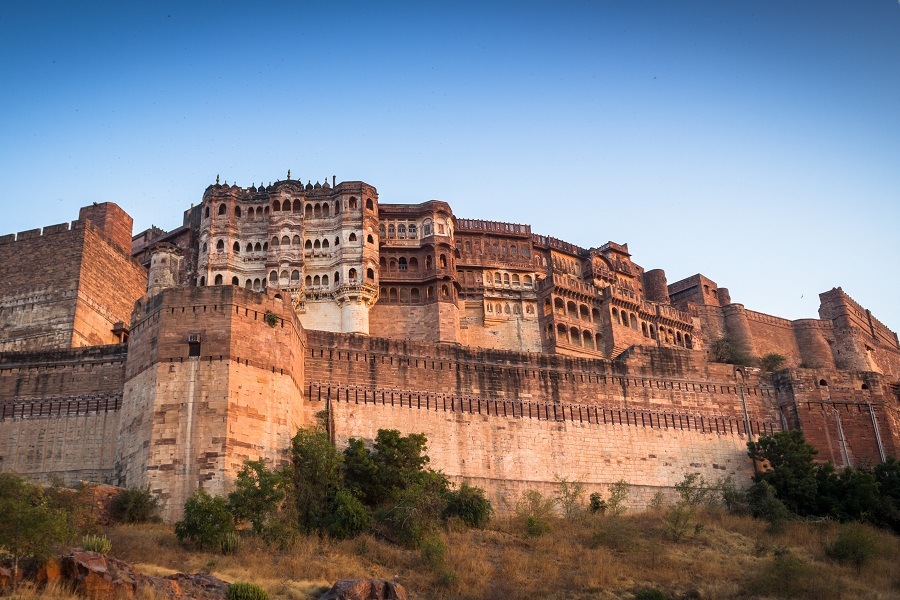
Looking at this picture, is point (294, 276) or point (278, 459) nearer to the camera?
point (278, 459)

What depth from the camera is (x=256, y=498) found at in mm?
26375

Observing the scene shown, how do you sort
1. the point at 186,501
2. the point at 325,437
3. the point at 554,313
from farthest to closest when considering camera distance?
the point at 554,313 < the point at 325,437 < the point at 186,501

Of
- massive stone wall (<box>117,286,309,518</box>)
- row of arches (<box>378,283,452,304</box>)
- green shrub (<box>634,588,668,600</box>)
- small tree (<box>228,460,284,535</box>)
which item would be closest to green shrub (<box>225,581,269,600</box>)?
small tree (<box>228,460,284,535</box>)

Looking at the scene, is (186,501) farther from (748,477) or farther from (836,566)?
(748,477)

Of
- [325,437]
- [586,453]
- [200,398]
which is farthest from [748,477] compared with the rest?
[200,398]

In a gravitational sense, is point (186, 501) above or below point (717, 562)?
above

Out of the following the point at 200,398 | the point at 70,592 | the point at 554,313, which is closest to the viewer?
the point at 70,592

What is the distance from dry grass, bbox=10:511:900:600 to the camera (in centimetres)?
2430

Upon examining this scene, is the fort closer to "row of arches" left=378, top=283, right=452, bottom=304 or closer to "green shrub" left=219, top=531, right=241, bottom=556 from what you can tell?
"row of arches" left=378, top=283, right=452, bottom=304

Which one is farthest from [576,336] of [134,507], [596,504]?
[134,507]

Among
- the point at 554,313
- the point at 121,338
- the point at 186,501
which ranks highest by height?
the point at 554,313

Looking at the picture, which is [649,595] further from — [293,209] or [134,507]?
[293,209]

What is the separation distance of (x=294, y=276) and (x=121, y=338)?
13.1 meters

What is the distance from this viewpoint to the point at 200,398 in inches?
1129
